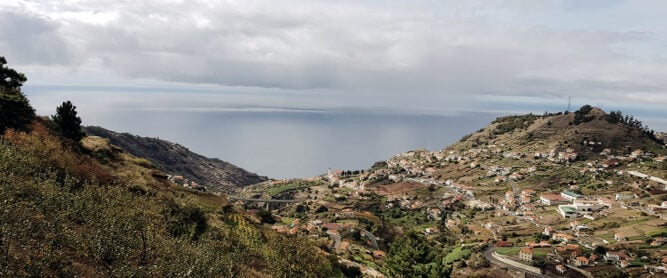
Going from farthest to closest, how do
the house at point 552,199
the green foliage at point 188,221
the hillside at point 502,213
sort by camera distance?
the house at point 552,199 → the hillside at point 502,213 → the green foliage at point 188,221

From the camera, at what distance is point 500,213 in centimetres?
12962

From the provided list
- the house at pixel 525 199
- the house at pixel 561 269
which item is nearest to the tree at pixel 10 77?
the house at pixel 561 269

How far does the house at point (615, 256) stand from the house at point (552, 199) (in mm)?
58117

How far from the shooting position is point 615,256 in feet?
255

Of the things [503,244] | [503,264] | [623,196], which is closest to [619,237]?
[503,244]

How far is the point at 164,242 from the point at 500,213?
132239mm

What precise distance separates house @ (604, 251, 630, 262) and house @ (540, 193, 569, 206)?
58.1 m

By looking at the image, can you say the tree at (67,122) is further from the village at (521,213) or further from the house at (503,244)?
the house at (503,244)

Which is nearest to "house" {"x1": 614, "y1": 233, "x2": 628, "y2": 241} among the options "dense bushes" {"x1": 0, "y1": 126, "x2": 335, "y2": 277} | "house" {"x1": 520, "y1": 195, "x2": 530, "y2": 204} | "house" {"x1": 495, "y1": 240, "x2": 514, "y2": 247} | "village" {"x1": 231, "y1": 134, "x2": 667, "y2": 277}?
"village" {"x1": 231, "y1": 134, "x2": 667, "y2": 277}

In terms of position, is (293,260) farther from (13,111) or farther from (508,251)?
(508,251)

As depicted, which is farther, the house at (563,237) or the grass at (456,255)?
the house at (563,237)

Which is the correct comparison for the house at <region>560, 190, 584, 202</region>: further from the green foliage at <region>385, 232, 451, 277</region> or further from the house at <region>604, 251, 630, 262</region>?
the green foliage at <region>385, 232, 451, 277</region>

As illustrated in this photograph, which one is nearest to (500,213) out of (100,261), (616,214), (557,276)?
(616,214)

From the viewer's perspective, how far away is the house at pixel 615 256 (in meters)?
77.1
